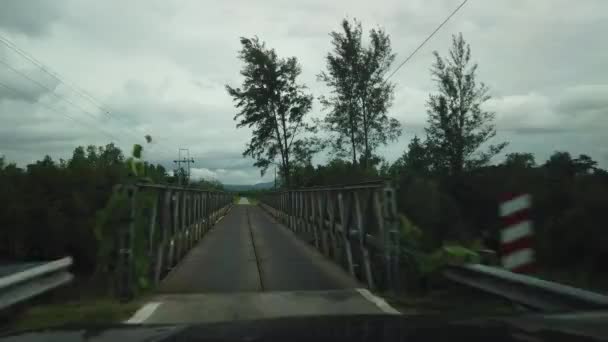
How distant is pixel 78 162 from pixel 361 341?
1417cm

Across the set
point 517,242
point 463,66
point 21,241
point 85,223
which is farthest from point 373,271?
point 463,66

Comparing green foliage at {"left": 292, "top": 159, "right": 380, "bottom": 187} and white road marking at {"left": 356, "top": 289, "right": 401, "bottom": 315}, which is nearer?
white road marking at {"left": 356, "top": 289, "right": 401, "bottom": 315}

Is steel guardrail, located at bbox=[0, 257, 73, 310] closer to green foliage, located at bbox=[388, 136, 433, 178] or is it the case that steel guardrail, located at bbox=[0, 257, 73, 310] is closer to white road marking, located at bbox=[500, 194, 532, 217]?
white road marking, located at bbox=[500, 194, 532, 217]

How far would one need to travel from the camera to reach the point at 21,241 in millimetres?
12484

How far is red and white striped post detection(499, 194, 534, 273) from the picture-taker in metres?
4.97

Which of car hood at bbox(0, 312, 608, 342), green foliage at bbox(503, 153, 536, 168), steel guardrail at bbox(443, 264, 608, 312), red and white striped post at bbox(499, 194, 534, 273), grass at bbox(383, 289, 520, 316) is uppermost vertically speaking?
green foliage at bbox(503, 153, 536, 168)

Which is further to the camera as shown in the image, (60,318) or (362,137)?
(362,137)

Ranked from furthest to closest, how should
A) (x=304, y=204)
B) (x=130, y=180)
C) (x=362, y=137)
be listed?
(x=362, y=137) → (x=304, y=204) → (x=130, y=180)

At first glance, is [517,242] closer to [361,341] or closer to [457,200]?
[361,341]

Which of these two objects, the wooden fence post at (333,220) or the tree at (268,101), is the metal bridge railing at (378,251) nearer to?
the wooden fence post at (333,220)

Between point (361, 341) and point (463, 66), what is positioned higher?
point (463, 66)

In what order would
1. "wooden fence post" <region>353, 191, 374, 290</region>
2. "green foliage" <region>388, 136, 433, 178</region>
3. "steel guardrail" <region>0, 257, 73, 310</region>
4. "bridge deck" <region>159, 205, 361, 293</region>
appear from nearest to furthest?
"steel guardrail" <region>0, 257, 73, 310</region> → "bridge deck" <region>159, 205, 361, 293</region> → "wooden fence post" <region>353, 191, 374, 290</region> → "green foliage" <region>388, 136, 433, 178</region>

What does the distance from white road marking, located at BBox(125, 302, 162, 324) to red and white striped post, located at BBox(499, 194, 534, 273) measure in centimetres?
358

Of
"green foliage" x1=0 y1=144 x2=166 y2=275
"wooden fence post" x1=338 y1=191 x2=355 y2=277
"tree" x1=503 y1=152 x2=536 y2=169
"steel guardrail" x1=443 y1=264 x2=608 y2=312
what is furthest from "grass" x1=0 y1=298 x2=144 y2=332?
"tree" x1=503 y1=152 x2=536 y2=169
